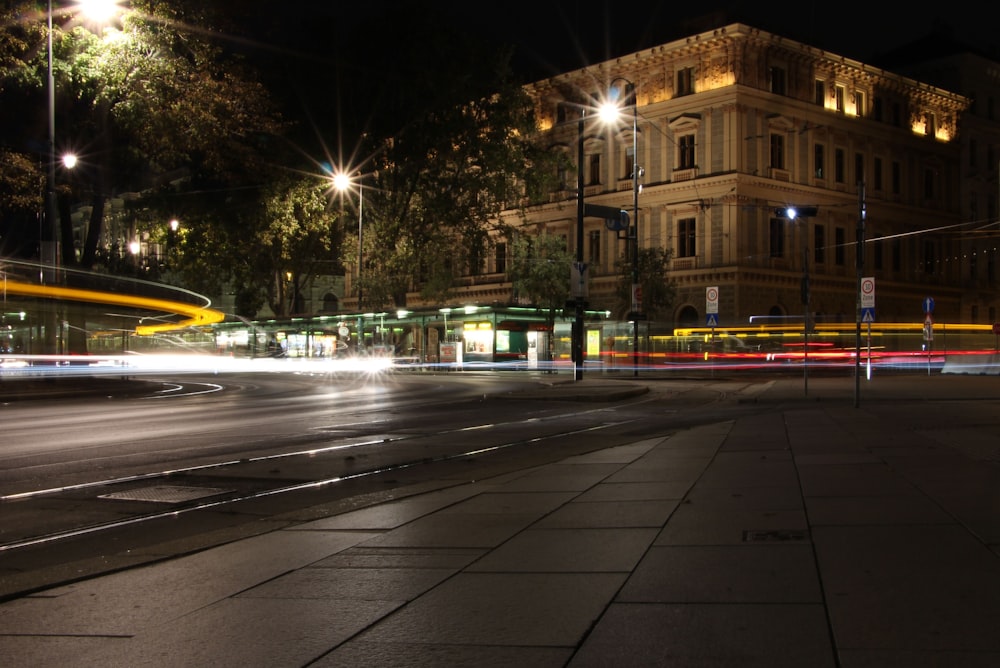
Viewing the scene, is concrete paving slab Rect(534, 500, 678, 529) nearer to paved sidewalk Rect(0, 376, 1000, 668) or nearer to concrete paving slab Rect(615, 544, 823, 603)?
paved sidewalk Rect(0, 376, 1000, 668)

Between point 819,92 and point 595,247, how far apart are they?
17162 mm

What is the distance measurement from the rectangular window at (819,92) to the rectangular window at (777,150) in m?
4.08

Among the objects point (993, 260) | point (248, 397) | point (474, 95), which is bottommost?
point (248, 397)

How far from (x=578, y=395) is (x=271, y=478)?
16.2 metres

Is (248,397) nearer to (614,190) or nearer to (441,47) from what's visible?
(441,47)

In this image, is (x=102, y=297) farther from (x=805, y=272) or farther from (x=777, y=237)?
(x=777, y=237)

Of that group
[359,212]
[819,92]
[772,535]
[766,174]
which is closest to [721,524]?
[772,535]

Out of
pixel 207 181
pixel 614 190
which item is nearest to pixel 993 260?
pixel 614 190

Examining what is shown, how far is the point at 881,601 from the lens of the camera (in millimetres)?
4609

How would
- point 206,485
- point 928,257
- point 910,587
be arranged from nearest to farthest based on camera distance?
point 910,587
point 206,485
point 928,257

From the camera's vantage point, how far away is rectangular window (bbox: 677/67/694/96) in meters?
58.1

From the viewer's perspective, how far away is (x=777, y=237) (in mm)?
58688

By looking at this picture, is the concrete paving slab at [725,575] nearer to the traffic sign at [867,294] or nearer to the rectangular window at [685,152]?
the traffic sign at [867,294]

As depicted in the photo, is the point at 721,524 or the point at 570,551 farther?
the point at 721,524
